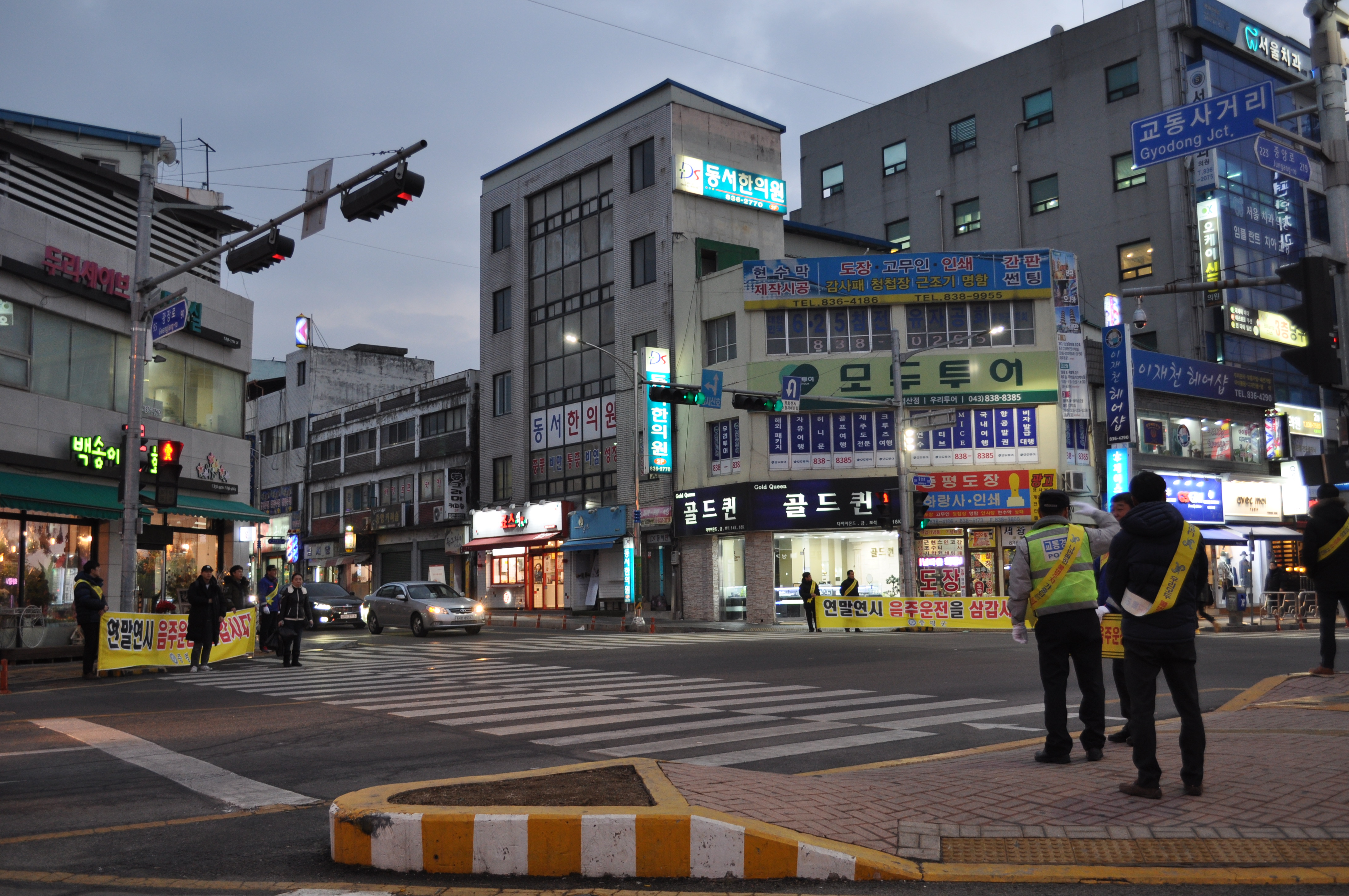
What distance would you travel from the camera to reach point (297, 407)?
206 feet

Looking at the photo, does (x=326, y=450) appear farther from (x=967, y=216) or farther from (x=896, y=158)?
(x=967, y=216)

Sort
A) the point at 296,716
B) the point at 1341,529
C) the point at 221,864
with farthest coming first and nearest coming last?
1. the point at 296,716
2. the point at 1341,529
3. the point at 221,864

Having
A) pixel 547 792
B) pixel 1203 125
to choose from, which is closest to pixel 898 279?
pixel 1203 125

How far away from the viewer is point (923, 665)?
1614cm

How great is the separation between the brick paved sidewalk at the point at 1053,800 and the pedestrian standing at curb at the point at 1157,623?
0.22 metres

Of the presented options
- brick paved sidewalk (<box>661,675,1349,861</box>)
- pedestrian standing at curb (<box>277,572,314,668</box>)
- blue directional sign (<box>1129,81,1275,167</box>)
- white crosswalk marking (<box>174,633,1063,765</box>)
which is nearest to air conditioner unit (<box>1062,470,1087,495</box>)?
white crosswalk marking (<box>174,633,1063,765</box>)

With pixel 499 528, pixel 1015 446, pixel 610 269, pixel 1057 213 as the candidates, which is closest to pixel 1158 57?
pixel 1057 213

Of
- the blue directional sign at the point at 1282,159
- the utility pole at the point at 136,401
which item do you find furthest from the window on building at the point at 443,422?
the blue directional sign at the point at 1282,159

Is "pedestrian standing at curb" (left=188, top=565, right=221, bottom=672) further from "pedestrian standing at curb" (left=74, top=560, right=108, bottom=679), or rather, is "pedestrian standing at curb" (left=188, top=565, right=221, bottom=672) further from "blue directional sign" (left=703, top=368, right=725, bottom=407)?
"blue directional sign" (left=703, top=368, right=725, bottom=407)

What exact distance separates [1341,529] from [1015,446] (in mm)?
26185

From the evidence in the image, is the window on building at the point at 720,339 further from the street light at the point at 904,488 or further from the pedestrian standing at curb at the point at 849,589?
the pedestrian standing at curb at the point at 849,589

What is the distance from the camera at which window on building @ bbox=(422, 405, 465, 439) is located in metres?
50.8

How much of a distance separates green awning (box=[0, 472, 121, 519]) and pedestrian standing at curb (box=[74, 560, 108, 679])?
403 centimetres

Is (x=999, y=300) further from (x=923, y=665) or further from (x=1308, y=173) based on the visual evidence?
(x=1308, y=173)
